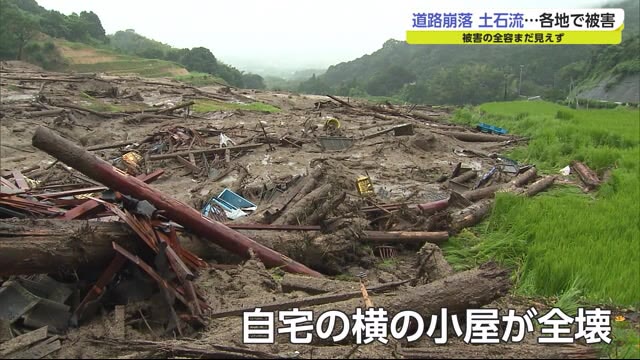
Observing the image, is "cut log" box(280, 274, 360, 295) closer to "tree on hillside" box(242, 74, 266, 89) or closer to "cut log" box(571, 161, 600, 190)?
"cut log" box(571, 161, 600, 190)

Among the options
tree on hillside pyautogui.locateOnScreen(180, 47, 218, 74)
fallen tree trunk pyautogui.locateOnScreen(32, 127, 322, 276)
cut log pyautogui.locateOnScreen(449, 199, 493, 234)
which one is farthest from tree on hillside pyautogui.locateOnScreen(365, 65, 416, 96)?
fallen tree trunk pyautogui.locateOnScreen(32, 127, 322, 276)

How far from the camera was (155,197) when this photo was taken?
14.1 feet

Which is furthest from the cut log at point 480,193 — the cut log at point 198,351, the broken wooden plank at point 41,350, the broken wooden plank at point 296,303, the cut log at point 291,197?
the broken wooden plank at point 41,350

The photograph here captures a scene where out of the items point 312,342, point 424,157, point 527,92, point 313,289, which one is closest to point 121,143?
point 424,157

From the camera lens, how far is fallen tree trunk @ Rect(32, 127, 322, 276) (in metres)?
3.96

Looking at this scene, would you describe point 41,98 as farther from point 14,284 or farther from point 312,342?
point 312,342

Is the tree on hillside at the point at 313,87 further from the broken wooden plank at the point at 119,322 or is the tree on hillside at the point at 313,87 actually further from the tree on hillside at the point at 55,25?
the broken wooden plank at the point at 119,322

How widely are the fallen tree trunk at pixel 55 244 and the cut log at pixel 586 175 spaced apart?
8052mm

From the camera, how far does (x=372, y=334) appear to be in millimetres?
3086

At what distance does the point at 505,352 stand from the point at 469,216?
4302 mm

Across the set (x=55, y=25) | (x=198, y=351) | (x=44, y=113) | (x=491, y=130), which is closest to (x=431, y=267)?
(x=198, y=351)

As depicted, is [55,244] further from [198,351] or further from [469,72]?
[469,72]

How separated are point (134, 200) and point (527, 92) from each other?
7320cm

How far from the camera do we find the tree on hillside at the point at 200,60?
6769 cm
